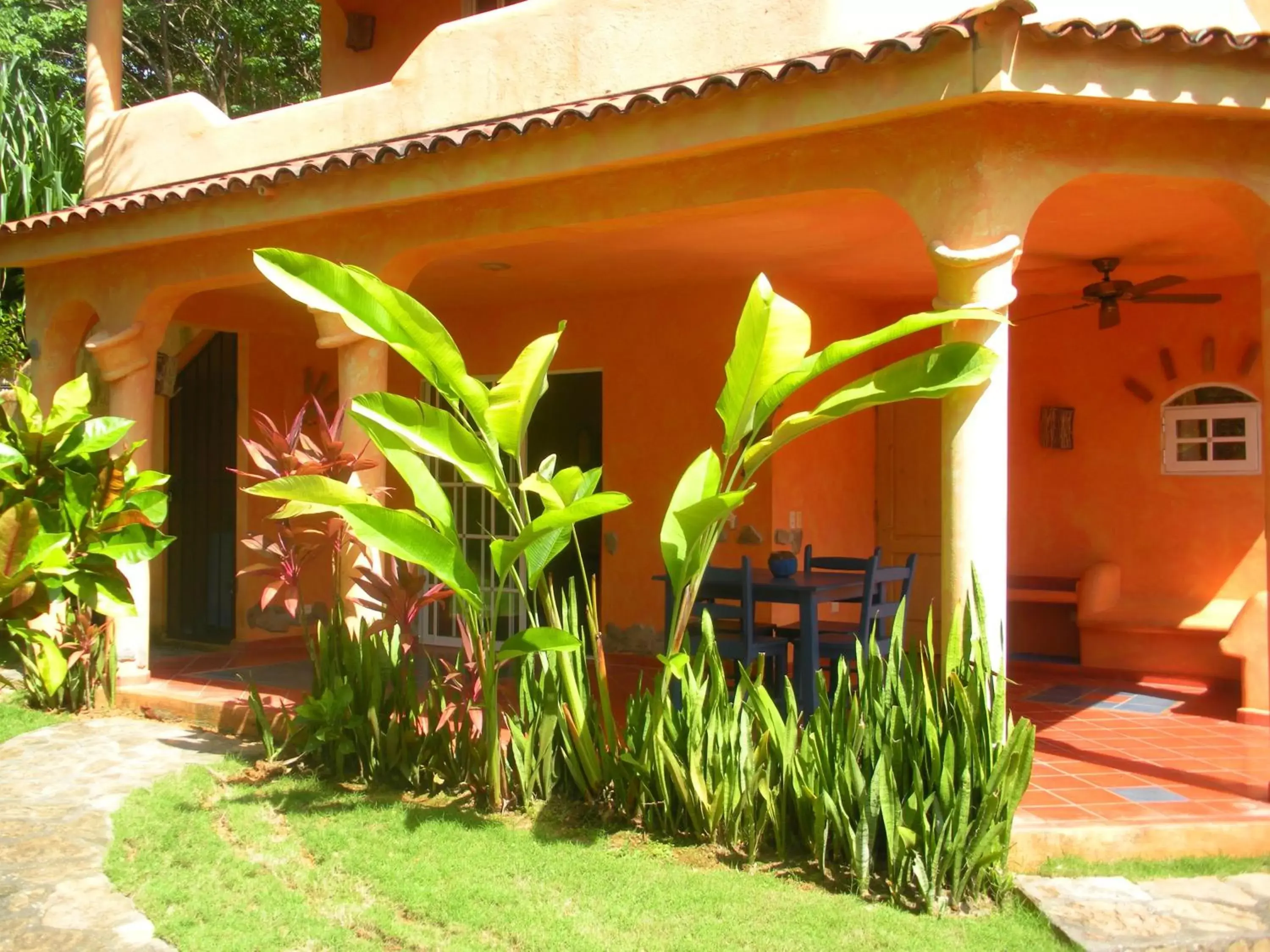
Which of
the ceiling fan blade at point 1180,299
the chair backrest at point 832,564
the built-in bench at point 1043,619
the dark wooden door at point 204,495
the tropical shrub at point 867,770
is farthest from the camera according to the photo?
the dark wooden door at point 204,495

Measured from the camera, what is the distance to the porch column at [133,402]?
25.9 ft

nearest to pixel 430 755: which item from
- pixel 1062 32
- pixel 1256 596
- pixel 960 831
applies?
pixel 960 831

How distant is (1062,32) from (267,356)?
800cm

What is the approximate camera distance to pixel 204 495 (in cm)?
1070

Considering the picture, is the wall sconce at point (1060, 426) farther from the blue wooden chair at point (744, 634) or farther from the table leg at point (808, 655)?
the table leg at point (808, 655)

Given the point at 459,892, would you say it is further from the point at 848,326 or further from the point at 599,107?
the point at 848,326

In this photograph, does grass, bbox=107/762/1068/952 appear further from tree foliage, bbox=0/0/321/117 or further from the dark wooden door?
tree foliage, bbox=0/0/321/117

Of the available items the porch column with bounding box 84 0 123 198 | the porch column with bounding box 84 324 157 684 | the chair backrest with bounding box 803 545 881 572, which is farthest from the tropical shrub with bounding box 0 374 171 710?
the chair backrest with bounding box 803 545 881 572

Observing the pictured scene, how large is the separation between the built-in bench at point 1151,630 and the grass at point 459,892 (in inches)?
171

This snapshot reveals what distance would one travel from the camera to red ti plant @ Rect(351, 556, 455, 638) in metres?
5.71

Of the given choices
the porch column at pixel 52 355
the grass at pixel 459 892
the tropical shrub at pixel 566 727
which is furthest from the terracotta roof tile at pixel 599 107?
the grass at pixel 459 892

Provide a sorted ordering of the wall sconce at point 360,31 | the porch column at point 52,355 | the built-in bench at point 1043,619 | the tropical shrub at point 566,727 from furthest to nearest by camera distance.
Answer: the wall sconce at point 360,31, the built-in bench at point 1043,619, the porch column at point 52,355, the tropical shrub at point 566,727

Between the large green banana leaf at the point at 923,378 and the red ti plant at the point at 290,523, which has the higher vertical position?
the large green banana leaf at the point at 923,378

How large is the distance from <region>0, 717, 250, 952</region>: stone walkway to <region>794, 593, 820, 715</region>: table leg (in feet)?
10.6
